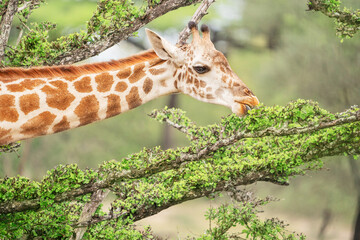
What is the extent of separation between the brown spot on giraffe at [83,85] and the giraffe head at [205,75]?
0.84m

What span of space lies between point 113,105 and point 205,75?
1.07 meters

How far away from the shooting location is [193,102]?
2995 cm

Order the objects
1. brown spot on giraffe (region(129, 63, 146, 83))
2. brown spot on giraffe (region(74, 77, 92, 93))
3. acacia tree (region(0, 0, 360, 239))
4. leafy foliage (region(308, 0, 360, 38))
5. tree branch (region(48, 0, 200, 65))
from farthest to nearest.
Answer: leafy foliage (region(308, 0, 360, 38)) → tree branch (region(48, 0, 200, 65)) → acacia tree (region(0, 0, 360, 239)) → brown spot on giraffe (region(129, 63, 146, 83)) → brown spot on giraffe (region(74, 77, 92, 93))

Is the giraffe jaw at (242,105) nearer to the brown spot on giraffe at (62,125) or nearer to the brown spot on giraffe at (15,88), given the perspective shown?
the brown spot on giraffe at (62,125)

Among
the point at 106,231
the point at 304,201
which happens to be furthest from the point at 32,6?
the point at 304,201

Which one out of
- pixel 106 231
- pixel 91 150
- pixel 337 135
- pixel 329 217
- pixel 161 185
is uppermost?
pixel 337 135

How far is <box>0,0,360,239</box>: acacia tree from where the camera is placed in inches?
279

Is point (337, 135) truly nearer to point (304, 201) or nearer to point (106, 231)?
point (106, 231)

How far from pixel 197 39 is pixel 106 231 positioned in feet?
9.71

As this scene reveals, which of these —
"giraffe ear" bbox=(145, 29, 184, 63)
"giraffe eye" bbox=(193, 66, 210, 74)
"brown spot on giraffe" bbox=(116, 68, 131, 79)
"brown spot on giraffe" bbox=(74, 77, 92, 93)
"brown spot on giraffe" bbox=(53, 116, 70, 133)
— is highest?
"giraffe ear" bbox=(145, 29, 184, 63)

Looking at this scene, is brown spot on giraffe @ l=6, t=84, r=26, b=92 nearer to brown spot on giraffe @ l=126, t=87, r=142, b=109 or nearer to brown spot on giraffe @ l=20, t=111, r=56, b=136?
brown spot on giraffe @ l=20, t=111, r=56, b=136

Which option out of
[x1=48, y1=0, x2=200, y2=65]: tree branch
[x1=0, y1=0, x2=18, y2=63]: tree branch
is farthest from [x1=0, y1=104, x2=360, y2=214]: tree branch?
[x1=0, y1=0, x2=18, y2=63]: tree branch

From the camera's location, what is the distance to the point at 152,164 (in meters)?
7.08

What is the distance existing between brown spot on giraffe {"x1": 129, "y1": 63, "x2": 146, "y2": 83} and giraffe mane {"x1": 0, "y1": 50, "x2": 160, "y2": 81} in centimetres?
11
